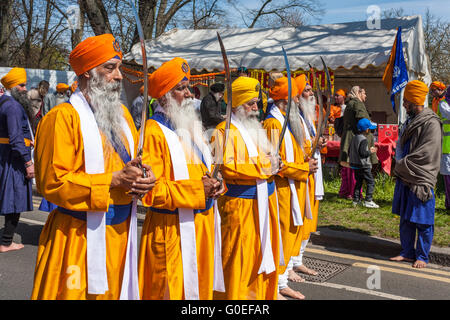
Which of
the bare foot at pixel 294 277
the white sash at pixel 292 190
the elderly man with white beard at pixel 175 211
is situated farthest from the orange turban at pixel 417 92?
the elderly man with white beard at pixel 175 211

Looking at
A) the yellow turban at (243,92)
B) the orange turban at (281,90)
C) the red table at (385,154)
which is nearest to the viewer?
the yellow turban at (243,92)

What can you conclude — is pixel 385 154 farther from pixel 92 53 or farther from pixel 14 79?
pixel 92 53

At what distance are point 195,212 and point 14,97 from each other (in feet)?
12.5

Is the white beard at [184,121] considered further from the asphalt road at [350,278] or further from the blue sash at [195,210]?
the asphalt road at [350,278]

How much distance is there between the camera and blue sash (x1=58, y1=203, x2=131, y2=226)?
8.50 feet

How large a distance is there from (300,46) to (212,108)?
6.85 m

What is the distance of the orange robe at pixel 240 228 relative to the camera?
353cm

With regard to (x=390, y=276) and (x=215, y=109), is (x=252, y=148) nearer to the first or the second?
(x=390, y=276)

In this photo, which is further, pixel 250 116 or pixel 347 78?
pixel 347 78

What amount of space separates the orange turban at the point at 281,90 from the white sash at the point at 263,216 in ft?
2.91

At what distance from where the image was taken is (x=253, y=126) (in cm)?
383

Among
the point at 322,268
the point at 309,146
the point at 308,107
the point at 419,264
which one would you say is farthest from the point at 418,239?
the point at 308,107

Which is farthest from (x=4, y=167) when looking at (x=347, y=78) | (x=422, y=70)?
(x=347, y=78)

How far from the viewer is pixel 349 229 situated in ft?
21.8
